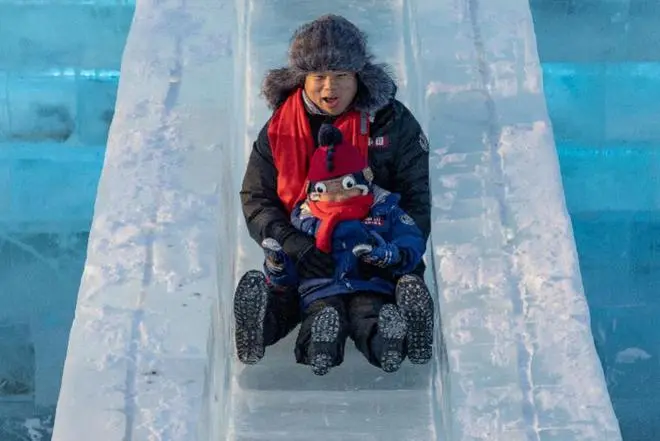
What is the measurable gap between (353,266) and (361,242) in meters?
0.08

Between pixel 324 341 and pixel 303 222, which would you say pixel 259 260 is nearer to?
pixel 303 222

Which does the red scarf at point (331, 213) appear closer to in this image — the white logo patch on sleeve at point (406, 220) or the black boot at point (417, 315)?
the white logo patch on sleeve at point (406, 220)

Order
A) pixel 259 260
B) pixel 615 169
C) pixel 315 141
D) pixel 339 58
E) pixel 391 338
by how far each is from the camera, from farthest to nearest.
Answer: pixel 615 169 < pixel 259 260 < pixel 315 141 < pixel 339 58 < pixel 391 338

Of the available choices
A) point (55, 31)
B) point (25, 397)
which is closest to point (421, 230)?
point (25, 397)

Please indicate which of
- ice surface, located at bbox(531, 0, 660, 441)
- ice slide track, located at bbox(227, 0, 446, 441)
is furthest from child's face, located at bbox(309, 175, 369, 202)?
ice surface, located at bbox(531, 0, 660, 441)

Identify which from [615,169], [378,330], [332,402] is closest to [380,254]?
[378,330]

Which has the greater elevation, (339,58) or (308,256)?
(339,58)

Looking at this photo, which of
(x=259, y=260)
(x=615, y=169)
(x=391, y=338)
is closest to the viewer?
(x=391, y=338)

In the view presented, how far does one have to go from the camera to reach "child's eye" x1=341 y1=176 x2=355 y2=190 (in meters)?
3.58

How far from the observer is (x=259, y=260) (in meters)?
3.99

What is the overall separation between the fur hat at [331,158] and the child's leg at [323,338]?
0.34 meters

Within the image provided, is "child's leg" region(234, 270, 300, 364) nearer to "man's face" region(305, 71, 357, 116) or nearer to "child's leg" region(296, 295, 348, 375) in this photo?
"child's leg" region(296, 295, 348, 375)

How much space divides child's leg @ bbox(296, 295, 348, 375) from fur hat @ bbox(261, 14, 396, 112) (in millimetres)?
568

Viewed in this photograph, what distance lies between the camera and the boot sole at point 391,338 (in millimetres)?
3408
